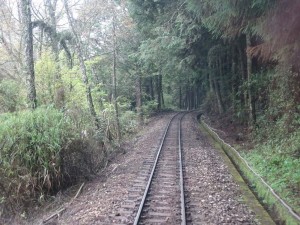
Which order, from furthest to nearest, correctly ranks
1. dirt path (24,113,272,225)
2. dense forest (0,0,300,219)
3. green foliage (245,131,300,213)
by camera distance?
dense forest (0,0,300,219) < green foliage (245,131,300,213) < dirt path (24,113,272,225)

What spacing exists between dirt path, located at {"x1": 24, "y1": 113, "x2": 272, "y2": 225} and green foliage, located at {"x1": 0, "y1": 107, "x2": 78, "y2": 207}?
754mm

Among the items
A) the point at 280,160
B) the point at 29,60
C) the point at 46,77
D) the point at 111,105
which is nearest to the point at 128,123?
the point at 111,105

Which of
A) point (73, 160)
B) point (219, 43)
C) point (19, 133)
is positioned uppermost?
point (219, 43)

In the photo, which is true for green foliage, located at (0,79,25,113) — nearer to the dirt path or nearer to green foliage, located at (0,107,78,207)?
green foliage, located at (0,107,78,207)

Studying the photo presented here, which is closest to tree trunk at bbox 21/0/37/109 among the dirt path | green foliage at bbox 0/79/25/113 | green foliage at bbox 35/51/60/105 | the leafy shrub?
green foliage at bbox 35/51/60/105

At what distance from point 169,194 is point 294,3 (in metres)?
5.55

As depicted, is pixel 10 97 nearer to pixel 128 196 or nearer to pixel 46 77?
pixel 46 77

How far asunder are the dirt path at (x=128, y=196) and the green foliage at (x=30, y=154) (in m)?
0.75

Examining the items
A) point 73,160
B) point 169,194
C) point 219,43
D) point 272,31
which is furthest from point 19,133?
point 219,43

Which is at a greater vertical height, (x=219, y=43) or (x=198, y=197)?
(x=219, y=43)

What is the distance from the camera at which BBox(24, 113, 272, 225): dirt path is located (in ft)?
25.5

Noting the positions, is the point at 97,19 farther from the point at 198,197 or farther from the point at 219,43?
the point at 198,197

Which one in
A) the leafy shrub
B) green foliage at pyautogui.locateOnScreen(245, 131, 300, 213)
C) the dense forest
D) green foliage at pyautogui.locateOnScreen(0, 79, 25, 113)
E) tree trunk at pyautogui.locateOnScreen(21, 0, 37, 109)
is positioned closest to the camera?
green foliage at pyautogui.locateOnScreen(245, 131, 300, 213)

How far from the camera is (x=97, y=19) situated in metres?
25.7
